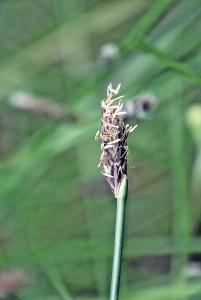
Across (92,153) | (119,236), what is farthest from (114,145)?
(92,153)

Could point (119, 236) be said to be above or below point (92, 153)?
below

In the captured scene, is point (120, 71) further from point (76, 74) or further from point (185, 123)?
point (76, 74)

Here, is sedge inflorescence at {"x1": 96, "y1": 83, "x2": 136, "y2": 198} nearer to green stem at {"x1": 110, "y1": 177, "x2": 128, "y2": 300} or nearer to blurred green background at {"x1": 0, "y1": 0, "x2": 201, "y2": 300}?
green stem at {"x1": 110, "y1": 177, "x2": 128, "y2": 300}

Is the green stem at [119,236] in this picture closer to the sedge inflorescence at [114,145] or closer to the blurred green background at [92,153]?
the sedge inflorescence at [114,145]

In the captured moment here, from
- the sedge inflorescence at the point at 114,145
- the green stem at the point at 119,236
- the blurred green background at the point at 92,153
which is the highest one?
the blurred green background at the point at 92,153

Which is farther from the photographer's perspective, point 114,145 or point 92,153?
point 92,153

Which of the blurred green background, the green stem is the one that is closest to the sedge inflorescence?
the green stem

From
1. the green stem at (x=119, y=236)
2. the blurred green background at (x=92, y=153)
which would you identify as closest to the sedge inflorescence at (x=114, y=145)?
the green stem at (x=119, y=236)

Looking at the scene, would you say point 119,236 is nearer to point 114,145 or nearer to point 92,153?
point 114,145

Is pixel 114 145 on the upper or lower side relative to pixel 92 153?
lower
